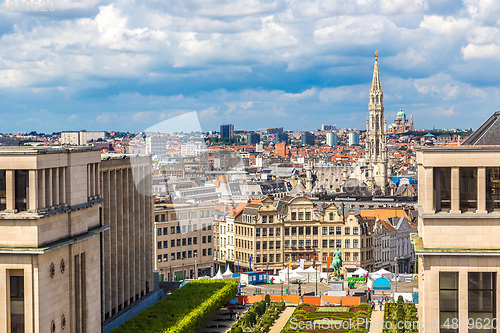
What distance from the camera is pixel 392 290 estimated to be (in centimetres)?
10494

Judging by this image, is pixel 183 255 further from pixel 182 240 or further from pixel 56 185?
pixel 56 185

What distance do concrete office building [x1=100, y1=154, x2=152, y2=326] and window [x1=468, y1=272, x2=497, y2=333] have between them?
33303mm

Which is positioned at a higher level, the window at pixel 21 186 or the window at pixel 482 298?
the window at pixel 21 186

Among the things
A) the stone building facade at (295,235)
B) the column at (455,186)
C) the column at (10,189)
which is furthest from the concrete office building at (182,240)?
the column at (455,186)

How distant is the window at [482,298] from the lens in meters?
42.7

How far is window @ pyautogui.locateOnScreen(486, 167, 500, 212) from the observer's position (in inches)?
1693

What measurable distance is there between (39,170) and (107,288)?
84.5 feet

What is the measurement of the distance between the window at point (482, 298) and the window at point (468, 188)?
11.1 ft

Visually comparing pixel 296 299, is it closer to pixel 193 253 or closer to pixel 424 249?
pixel 193 253

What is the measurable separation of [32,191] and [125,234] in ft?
103

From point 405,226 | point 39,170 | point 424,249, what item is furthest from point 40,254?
point 405,226

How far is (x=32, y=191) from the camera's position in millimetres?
45969

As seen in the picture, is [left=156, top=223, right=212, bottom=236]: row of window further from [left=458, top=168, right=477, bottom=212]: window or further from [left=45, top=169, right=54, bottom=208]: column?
[left=458, top=168, right=477, bottom=212]: window

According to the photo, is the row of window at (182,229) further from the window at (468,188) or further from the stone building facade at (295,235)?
the window at (468,188)
